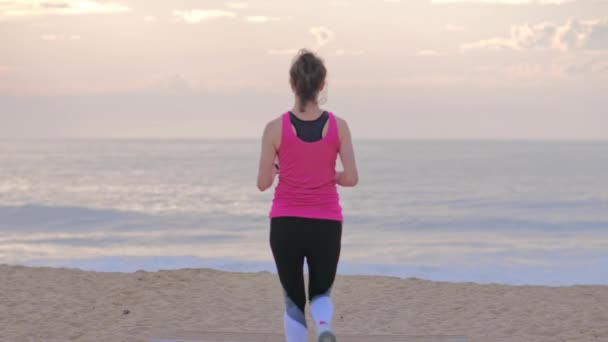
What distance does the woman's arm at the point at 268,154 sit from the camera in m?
4.01

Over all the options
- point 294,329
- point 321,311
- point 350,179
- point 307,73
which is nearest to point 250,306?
point 294,329

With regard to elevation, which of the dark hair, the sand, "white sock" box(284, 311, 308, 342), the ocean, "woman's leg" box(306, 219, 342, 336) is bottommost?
the ocean

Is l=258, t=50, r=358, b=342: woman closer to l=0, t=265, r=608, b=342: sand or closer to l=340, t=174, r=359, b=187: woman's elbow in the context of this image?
l=340, t=174, r=359, b=187: woman's elbow

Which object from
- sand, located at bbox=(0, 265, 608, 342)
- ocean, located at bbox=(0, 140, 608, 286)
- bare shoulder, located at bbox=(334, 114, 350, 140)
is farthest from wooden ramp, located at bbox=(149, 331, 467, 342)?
ocean, located at bbox=(0, 140, 608, 286)

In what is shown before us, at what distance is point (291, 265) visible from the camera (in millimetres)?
4207

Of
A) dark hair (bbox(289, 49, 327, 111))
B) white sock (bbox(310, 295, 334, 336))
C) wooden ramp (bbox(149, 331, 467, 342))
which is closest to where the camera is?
dark hair (bbox(289, 49, 327, 111))

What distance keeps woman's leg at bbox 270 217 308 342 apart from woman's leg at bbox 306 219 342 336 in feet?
0.18

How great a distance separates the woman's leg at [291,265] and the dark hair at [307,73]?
604mm

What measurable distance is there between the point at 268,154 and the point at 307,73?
42 centimetres

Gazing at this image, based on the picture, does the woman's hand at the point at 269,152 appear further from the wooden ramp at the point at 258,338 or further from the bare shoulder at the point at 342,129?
the wooden ramp at the point at 258,338

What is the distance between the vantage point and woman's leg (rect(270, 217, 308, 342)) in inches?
161

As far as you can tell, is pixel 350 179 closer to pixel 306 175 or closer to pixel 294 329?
pixel 306 175

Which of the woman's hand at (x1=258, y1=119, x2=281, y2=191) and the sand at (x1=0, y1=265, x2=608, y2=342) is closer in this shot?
the woman's hand at (x1=258, y1=119, x2=281, y2=191)

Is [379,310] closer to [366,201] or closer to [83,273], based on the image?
[83,273]
